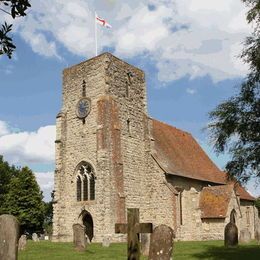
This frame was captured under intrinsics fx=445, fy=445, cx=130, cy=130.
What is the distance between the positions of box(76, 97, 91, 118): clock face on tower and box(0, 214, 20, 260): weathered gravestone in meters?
21.9

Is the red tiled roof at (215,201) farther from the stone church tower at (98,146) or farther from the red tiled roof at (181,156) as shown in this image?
the stone church tower at (98,146)

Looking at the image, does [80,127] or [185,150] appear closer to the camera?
[80,127]

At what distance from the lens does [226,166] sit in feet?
54.0

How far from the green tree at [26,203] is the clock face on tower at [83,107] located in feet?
62.6

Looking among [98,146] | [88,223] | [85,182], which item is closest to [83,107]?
[98,146]

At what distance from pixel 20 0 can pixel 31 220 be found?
43.7 metres

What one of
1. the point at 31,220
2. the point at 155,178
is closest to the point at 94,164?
the point at 155,178

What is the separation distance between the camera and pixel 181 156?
3672cm

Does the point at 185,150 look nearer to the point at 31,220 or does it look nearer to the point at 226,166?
the point at 31,220

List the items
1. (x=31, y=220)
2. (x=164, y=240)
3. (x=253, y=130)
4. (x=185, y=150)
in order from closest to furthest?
(x=164, y=240) → (x=253, y=130) → (x=185, y=150) → (x=31, y=220)

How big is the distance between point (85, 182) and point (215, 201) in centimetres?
1010

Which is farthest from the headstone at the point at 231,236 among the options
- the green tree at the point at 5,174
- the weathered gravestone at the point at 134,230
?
the green tree at the point at 5,174

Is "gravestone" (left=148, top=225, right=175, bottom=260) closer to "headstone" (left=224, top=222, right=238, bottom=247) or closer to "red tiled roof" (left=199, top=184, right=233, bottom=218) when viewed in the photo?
"headstone" (left=224, top=222, right=238, bottom=247)

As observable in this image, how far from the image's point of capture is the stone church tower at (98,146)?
94.6 ft
